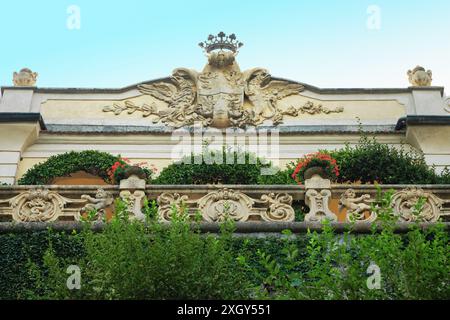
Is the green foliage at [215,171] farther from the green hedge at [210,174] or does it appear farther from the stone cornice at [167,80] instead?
the stone cornice at [167,80]

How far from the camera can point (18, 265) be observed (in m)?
12.8

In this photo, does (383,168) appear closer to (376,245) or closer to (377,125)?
(377,125)

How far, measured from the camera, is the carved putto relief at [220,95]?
22516 millimetres

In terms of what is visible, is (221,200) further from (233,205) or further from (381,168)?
(381,168)

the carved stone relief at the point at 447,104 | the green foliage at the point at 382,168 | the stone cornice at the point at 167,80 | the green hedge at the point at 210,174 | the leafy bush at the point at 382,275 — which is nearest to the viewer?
the leafy bush at the point at 382,275

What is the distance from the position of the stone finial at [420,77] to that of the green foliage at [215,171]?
657cm

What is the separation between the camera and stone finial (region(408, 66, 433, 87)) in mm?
23281

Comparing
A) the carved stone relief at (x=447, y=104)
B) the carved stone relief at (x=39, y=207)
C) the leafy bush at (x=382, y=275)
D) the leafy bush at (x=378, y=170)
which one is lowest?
the leafy bush at (x=382, y=275)

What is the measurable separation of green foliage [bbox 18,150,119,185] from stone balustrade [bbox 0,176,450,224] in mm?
6066

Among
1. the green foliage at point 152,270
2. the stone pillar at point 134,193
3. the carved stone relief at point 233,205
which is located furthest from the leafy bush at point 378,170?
the green foliage at point 152,270

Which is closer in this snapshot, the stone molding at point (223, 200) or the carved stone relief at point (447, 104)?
the stone molding at point (223, 200)

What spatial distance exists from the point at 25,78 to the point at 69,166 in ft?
14.9

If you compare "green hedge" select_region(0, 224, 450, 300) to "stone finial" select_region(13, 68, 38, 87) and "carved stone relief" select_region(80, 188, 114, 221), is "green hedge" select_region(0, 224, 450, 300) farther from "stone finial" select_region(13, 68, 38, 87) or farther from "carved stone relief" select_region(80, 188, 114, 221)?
"stone finial" select_region(13, 68, 38, 87)

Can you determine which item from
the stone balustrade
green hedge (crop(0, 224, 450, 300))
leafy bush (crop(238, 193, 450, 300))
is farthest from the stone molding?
leafy bush (crop(238, 193, 450, 300))
